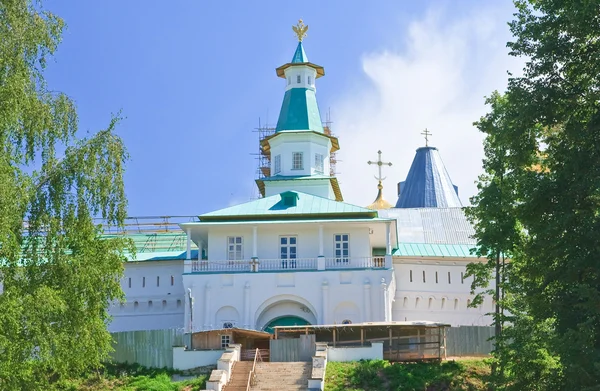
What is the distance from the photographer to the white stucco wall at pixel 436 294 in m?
41.5

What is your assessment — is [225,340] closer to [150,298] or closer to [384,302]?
[384,302]

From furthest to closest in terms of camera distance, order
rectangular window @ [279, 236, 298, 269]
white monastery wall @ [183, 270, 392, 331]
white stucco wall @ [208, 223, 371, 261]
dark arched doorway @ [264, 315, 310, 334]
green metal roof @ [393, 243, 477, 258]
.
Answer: green metal roof @ [393, 243, 477, 258]
rectangular window @ [279, 236, 298, 269]
white stucco wall @ [208, 223, 371, 261]
dark arched doorway @ [264, 315, 310, 334]
white monastery wall @ [183, 270, 392, 331]

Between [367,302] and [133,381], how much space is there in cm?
969

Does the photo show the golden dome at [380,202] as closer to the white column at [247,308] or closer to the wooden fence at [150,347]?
the white column at [247,308]

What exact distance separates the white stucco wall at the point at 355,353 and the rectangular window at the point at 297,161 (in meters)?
13.7

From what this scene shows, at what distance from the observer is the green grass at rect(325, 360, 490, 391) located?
2914cm

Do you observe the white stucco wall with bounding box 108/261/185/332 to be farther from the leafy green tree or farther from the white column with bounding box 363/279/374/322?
the leafy green tree

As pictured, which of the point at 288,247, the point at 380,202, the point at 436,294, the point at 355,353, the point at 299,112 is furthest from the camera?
the point at 380,202

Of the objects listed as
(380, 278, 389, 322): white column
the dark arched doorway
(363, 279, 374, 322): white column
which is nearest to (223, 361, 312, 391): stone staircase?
(363, 279, 374, 322): white column

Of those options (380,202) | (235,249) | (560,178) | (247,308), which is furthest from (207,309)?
(380,202)

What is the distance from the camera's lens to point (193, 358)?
32.3 m

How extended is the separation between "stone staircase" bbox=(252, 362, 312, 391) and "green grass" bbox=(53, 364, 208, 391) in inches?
71.3

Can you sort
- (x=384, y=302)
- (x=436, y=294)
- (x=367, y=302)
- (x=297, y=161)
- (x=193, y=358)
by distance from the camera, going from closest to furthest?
(x=193, y=358)
(x=384, y=302)
(x=367, y=302)
(x=436, y=294)
(x=297, y=161)

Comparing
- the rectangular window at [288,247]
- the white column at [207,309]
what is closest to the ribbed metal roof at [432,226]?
the rectangular window at [288,247]
